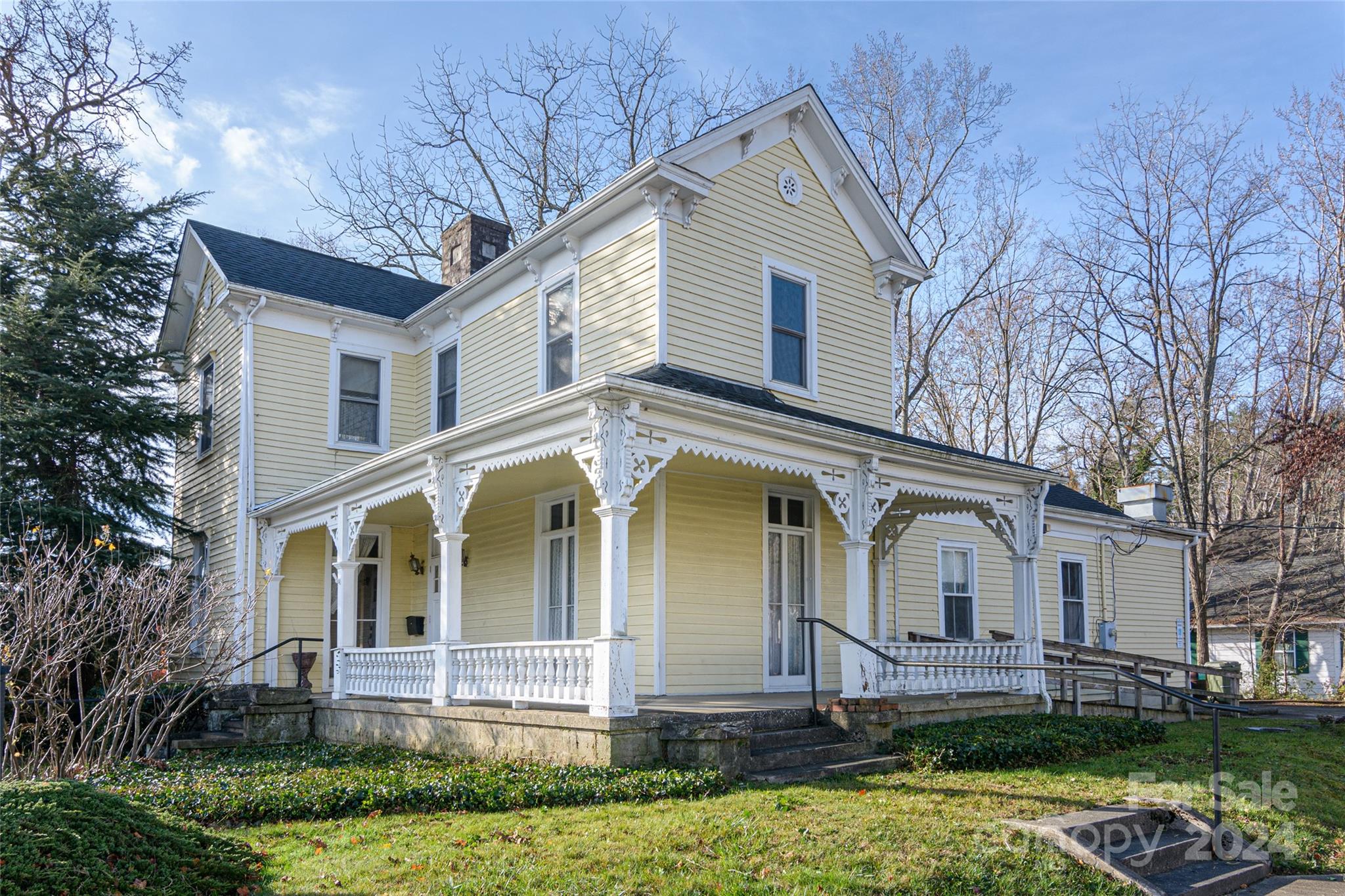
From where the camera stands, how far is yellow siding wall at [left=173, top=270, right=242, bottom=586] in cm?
1638

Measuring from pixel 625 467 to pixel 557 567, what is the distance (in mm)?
4628

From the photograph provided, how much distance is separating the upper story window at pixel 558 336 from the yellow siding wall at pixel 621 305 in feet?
1.13

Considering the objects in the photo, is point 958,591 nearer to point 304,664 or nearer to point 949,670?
point 949,670

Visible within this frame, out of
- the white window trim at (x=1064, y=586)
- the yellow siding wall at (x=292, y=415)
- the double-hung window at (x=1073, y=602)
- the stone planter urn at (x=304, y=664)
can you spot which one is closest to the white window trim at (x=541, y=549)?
the stone planter urn at (x=304, y=664)

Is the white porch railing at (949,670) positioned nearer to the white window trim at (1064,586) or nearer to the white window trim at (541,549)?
the white window trim at (541,549)

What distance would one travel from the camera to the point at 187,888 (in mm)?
5508

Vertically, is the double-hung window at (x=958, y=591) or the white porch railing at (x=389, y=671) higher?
the double-hung window at (x=958, y=591)

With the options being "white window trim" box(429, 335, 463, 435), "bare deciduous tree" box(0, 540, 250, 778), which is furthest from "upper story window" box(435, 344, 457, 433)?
"bare deciduous tree" box(0, 540, 250, 778)

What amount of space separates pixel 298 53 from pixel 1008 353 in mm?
22997

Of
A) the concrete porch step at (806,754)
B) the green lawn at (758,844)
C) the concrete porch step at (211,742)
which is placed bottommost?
the concrete porch step at (211,742)

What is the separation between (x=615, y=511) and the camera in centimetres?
904

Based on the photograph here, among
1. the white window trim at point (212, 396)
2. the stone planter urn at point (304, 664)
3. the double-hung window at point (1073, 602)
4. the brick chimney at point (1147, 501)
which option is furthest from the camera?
the brick chimney at point (1147, 501)

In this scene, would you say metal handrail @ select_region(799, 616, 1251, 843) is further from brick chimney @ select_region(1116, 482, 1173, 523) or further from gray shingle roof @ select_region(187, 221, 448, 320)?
brick chimney @ select_region(1116, 482, 1173, 523)

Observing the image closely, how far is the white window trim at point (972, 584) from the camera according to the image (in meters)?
16.8
